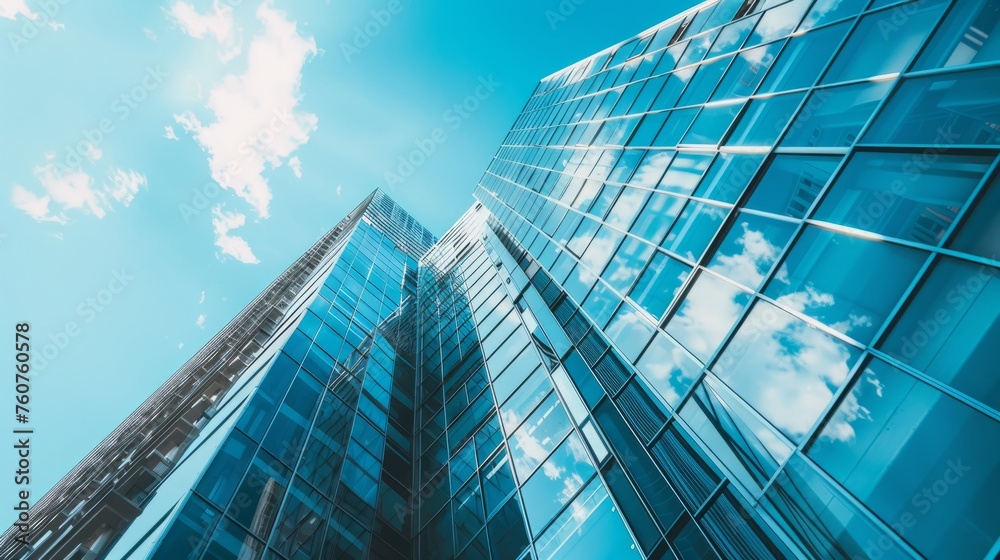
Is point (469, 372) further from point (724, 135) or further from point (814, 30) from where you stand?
point (814, 30)

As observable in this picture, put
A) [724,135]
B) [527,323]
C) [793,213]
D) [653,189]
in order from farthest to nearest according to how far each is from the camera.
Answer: [527,323] < [653,189] < [724,135] < [793,213]

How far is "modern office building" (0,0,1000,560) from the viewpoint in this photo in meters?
5.77

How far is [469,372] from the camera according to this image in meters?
19.5

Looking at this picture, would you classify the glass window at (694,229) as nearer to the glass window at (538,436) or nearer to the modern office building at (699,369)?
the modern office building at (699,369)

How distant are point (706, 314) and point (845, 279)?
2594mm

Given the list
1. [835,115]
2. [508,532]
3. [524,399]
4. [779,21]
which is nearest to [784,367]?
[835,115]

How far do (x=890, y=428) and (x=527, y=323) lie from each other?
513 inches

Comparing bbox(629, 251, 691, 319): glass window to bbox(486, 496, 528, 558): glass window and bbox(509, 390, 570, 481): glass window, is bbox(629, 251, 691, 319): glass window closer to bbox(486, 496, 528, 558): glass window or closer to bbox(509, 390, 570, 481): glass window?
bbox(509, 390, 570, 481): glass window

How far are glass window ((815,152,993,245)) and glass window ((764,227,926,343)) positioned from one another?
25 cm

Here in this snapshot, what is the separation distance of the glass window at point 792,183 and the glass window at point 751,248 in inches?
Result: 10.1

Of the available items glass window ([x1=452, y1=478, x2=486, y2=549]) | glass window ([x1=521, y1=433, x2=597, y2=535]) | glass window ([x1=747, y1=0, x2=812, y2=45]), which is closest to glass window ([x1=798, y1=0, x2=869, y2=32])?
glass window ([x1=747, y1=0, x2=812, y2=45])

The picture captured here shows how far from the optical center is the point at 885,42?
8.30m

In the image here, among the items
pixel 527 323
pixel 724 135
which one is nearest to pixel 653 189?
pixel 724 135

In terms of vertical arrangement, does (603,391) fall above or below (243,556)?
above
